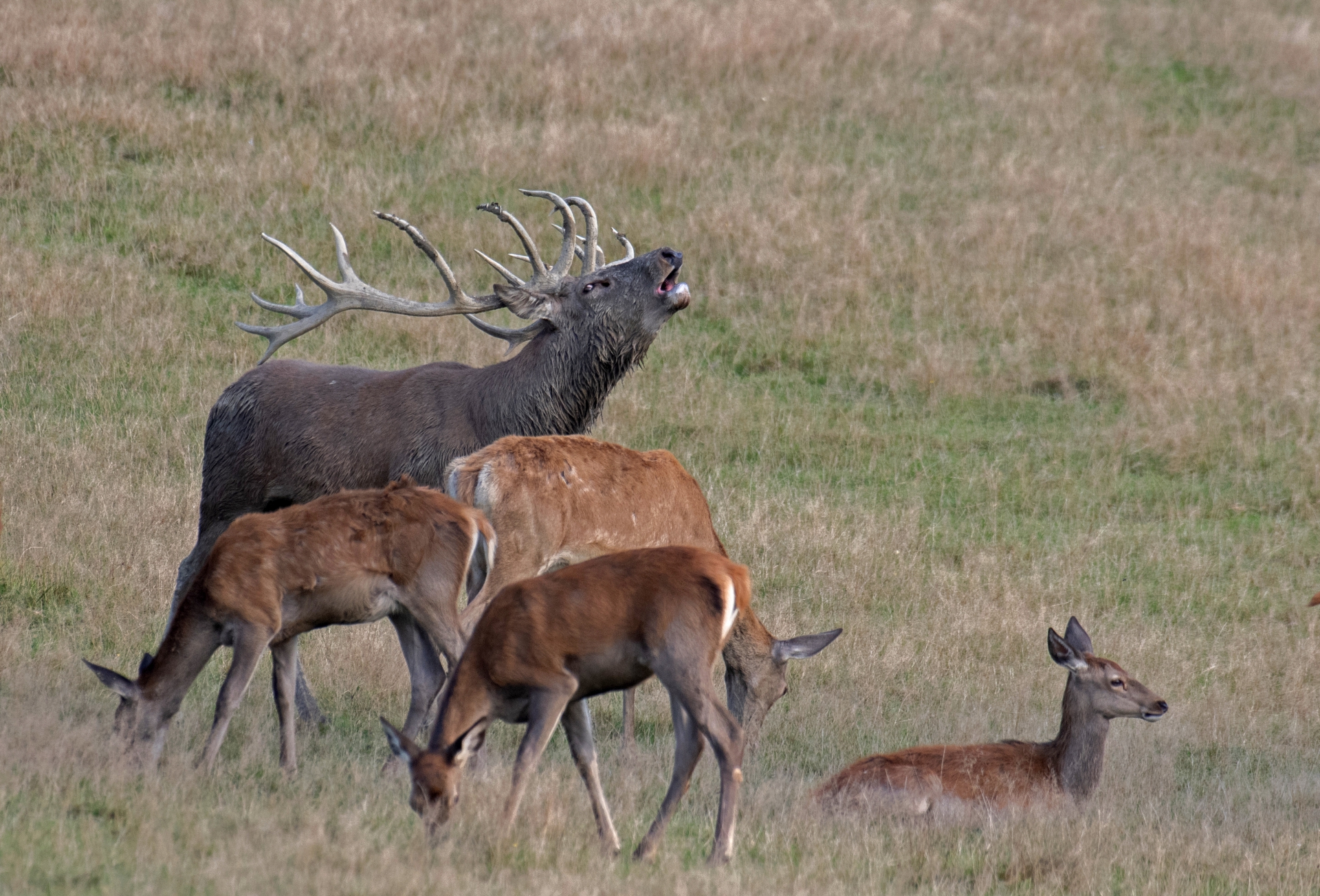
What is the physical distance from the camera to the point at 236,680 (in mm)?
6332

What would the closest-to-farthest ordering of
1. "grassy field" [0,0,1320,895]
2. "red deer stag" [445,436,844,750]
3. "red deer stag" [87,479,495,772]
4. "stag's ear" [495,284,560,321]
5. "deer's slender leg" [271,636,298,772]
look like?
"grassy field" [0,0,1320,895], "red deer stag" [87,479,495,772], "deer's slender leg" [271,636,298,772], "red deer stag" [445,436,844,750], "stag's ear" [495,284,560,321]

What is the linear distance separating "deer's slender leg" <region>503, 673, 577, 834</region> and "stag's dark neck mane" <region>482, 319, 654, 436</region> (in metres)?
2.92

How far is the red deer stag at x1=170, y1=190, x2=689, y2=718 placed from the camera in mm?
8203

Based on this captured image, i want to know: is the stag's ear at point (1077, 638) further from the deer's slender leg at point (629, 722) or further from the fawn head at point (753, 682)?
the deer's slender leg at point (629, 722)

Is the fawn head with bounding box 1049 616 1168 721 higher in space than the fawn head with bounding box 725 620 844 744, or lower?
higher

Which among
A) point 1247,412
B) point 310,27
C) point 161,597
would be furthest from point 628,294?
point 310,27

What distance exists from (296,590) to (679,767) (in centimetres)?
176

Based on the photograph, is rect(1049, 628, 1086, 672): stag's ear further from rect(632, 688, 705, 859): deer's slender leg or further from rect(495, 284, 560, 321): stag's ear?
rect(495, 284, 560, 321): stag's ear

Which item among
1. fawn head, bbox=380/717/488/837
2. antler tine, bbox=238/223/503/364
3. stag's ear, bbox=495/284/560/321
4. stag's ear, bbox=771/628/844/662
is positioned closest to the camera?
fawn head, bbox=380/717/488/837

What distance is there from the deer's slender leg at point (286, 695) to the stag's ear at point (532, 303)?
245 centimetres

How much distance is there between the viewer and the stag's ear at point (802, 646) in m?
6.61

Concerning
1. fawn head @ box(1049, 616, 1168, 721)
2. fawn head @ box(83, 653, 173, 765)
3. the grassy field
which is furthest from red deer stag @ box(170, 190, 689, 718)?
fawn head @ box(1049, 616, 1168, 721)

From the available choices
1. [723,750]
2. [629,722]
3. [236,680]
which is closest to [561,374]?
[629,722]

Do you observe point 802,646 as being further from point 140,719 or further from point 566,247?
point 566,247
